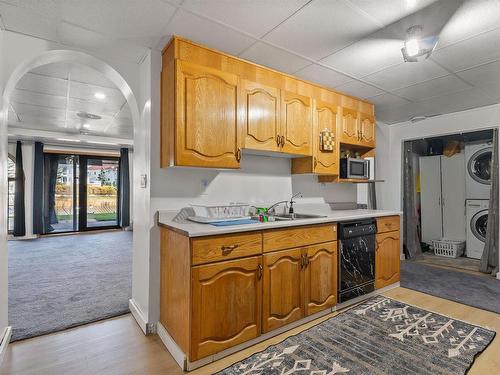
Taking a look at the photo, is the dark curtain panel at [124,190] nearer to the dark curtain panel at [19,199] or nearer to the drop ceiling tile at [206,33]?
the dark curtain panel at [19,199]

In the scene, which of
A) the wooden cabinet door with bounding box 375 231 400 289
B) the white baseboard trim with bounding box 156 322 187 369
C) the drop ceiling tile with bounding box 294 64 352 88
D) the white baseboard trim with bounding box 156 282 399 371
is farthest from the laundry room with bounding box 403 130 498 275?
the white baseboard trim with bounding box 156 322 187 369

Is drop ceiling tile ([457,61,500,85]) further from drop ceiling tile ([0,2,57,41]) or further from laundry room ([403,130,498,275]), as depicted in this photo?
drop ceiling tile ([0,2,57,41])

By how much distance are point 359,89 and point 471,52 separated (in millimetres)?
1025

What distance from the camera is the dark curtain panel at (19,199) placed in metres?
6.05

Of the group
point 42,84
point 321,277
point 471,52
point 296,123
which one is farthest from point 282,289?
point 42,84

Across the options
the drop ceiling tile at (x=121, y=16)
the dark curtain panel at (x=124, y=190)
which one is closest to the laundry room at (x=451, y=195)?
the drop ceiling tile at (x=121, y=16)

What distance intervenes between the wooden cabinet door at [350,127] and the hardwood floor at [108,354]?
1.99 meters

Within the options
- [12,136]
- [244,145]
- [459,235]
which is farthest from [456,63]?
[12,136]

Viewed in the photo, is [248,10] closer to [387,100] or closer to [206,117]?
[206,117]

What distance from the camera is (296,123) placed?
8.84ft

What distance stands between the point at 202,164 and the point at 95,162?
246 inches

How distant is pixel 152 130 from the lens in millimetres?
2225

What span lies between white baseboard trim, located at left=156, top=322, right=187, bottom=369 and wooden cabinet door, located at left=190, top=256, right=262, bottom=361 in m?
0.08

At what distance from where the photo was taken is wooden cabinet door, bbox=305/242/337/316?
2311mm
